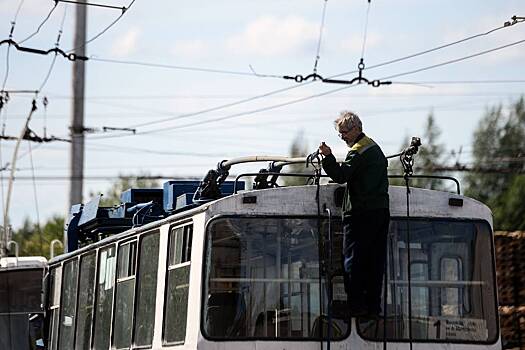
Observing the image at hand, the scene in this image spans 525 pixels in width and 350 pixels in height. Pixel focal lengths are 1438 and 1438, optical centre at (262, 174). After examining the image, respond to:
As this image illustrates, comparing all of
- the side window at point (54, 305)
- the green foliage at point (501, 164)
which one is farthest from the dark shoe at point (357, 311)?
the green foliage at point (501, 164)

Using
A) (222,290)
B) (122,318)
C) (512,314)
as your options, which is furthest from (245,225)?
(512,314)

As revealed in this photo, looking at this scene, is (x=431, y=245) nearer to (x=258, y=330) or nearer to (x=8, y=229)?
(x=258, y=330)

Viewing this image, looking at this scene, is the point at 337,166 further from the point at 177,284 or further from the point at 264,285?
the point at 177,284

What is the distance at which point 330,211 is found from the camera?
37.4ft

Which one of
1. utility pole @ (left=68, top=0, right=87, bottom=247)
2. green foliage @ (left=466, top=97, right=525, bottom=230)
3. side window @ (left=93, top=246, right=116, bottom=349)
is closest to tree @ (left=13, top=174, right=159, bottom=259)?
utility pole @ (left=68, top=0, right=87, bottom=247)

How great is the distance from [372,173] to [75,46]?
1855 centimetres

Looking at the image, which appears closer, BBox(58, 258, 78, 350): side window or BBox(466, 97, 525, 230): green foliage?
BBox(58, 258, 78, 350): side window

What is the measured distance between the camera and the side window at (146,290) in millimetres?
12116

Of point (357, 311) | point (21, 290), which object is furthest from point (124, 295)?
point (21, 290)

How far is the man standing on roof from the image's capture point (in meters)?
11.1

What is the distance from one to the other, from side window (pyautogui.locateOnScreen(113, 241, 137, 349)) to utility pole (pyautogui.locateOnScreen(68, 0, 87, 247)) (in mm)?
15854

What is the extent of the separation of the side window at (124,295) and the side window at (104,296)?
0.26 metres

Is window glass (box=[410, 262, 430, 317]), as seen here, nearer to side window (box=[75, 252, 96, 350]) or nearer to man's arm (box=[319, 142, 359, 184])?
man's arm (box=[319, 142, 359, 184])

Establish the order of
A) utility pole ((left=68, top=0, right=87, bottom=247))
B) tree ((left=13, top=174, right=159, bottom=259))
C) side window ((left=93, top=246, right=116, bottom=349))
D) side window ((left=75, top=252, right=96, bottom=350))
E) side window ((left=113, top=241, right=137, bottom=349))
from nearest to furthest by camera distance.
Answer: side window ((left=113, top=241, right=137, bottom=349)) < side window ((left=93, top=246, right=116, bottom=349)) < side window ((left=75, top=252, right=96, bottom=350)) < utility pole ((left=68, top=0, right=87, bottom=247)) < tree ((left=13, top=174, right=159, bottom=259))
